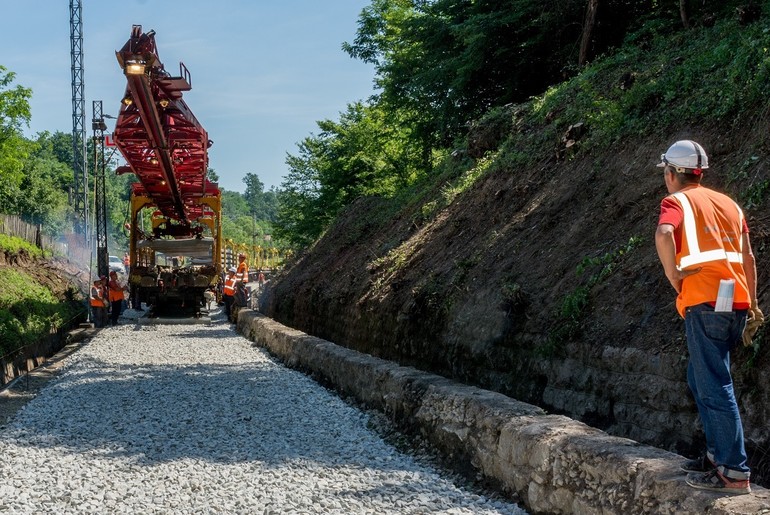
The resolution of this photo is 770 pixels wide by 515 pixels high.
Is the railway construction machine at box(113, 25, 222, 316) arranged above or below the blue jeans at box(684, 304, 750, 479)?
above

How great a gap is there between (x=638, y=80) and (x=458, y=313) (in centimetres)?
407

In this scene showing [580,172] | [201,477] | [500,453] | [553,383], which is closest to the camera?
[500,453]

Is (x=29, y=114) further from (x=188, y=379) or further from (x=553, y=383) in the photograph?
(x=553, y=383)

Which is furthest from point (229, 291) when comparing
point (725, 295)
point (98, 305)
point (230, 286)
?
point (725, 295)

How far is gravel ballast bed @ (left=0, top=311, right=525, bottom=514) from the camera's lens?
4.98m

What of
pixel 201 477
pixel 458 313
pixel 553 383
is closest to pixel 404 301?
pixel 458 313

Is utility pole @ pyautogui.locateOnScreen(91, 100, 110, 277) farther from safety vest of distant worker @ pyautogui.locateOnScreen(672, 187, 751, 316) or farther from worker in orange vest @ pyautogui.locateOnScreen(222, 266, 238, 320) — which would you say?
safety vest of distant worker @ pyautogui.locateOnScreen(672, 187, 751, 316)

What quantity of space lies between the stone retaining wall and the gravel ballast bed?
0.82ft

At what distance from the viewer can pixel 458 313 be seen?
8500 millimetres

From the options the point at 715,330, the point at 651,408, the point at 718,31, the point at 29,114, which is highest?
the point at 29,114

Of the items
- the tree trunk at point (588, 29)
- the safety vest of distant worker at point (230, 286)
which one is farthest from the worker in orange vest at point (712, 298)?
the safety vest of distant worker at point (230, 286)

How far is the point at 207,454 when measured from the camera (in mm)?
6309

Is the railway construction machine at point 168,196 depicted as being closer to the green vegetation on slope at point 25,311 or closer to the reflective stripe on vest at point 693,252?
the green vegetation on slope at point 25,311

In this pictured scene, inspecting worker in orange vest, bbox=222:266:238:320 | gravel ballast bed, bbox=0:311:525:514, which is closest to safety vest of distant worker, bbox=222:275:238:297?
worker in orange vest, bbox=222:266:238:320
